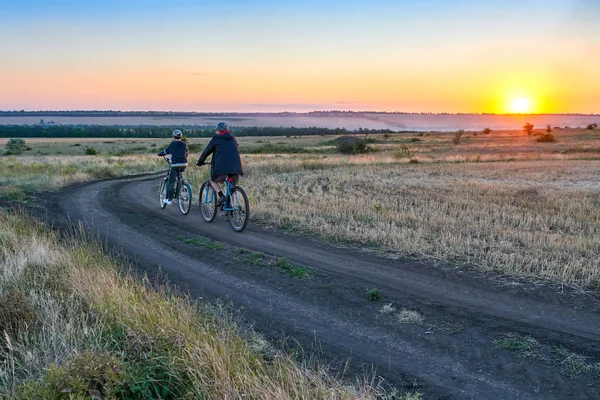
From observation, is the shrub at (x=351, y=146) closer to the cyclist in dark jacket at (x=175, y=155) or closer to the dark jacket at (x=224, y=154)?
the cyclist in dark jacket at (x=175, y=155)

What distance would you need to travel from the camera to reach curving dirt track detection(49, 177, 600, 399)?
5.05 metres

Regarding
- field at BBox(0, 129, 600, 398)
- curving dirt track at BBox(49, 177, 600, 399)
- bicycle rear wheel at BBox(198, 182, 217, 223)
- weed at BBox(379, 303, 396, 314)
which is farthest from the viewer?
bicycle rear wheel at BBox(198, 182, 217, 223)

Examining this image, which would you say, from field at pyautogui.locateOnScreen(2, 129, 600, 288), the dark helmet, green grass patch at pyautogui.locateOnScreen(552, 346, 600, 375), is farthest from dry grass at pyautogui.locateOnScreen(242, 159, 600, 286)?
green grass patch at pyautogui.locateOnScreen(552, 346, 600, 375)

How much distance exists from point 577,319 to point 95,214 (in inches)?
486

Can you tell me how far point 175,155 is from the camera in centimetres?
1433

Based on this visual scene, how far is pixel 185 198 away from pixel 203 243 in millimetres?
4045

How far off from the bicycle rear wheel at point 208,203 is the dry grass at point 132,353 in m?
6.11

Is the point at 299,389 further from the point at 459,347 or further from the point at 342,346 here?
the point at 459,347

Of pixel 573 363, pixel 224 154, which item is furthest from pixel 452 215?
pixel 573 363

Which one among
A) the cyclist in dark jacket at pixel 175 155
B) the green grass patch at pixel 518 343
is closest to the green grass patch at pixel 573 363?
the green grass patch at pixel 518 343

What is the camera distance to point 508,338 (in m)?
5.91

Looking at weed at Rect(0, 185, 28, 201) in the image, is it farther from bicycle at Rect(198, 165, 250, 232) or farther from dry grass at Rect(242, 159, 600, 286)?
bicycle at Rect(198, 165, 250, 232)

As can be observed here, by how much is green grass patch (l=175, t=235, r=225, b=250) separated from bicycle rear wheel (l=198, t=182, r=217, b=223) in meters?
1.83

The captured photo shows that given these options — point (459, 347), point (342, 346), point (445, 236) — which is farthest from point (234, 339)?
point (445, 236)
